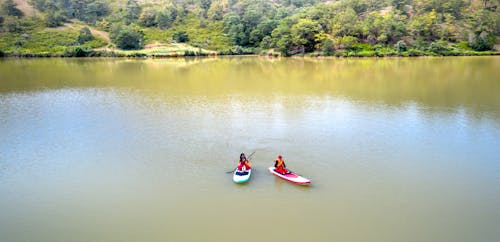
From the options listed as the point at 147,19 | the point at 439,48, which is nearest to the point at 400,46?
the point at 439,48

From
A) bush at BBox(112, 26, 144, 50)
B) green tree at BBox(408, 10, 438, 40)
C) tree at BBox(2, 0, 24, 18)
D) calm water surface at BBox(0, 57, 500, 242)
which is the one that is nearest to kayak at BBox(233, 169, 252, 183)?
calm water surface at BBox(0, 57, 500, 242)

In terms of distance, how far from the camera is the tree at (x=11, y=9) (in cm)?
8181

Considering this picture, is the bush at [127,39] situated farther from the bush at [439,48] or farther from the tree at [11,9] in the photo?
the bush at [439,48]

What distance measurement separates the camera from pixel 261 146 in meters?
16.2

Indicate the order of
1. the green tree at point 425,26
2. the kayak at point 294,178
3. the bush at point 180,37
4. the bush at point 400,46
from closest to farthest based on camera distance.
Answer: the kayak at point 294,178 → the bush at point 400,46 → the green tree at point 425,26 → the bush at point 180,37

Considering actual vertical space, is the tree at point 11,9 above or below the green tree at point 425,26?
above

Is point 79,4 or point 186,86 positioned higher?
point 79,4

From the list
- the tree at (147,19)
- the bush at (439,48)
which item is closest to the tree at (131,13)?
the tree at (147,19)

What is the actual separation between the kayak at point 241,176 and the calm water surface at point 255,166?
235 millimetres

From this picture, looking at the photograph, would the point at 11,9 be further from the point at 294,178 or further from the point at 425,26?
the point at 294,178

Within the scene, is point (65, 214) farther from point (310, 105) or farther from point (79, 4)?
point (79, 4)

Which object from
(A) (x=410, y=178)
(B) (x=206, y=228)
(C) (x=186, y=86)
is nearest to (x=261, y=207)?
(B) (x=206, y=228)

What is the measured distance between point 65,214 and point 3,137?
997cm

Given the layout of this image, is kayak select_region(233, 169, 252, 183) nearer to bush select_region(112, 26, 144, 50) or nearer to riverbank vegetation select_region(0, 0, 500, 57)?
riverbank vegetation select_region(0, 0, 500, 57)
